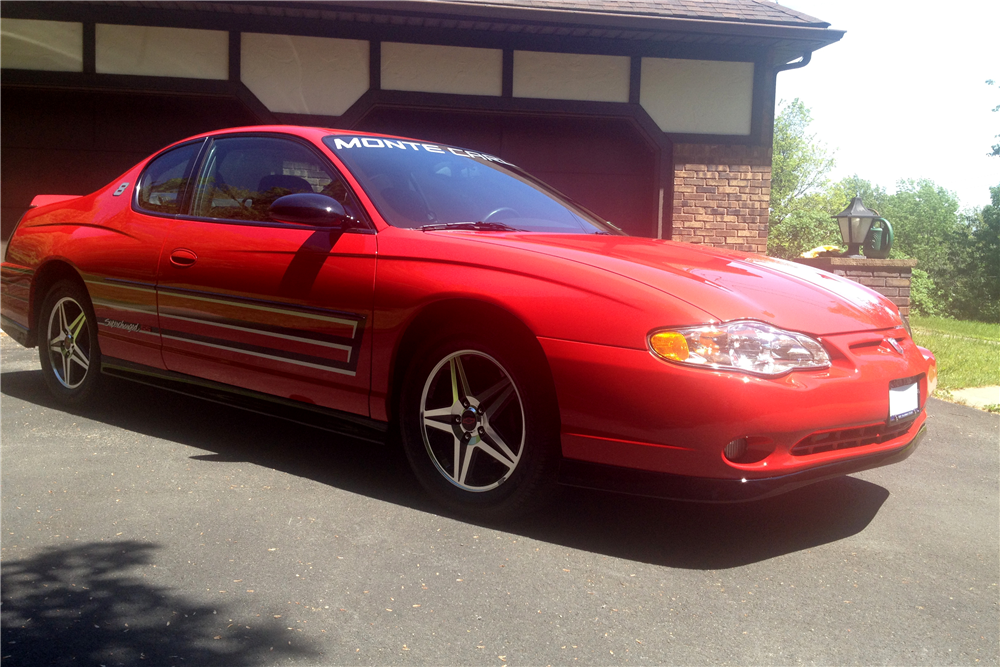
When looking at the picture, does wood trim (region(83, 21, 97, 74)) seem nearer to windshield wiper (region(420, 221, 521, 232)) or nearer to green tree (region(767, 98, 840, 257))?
windshield wiper (region(420, 221, 521, 232))

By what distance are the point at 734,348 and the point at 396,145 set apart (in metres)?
2.18

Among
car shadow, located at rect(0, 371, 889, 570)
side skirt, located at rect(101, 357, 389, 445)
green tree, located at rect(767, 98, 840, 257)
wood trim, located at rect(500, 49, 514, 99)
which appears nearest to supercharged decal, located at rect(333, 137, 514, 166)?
side skirt, located at rect(101, 357, 389, 445)

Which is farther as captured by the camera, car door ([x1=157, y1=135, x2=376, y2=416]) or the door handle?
the door handle

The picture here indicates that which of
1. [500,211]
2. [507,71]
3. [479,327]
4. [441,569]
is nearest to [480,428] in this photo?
[479,327]

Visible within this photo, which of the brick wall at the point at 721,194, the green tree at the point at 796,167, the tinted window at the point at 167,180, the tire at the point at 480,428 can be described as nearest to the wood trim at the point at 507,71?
the brick wall at the point at 721,194

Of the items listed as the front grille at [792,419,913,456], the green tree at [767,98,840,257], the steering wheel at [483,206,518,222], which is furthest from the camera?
the green tree at [767,98,840,257]

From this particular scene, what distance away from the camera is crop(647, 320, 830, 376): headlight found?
2.95m

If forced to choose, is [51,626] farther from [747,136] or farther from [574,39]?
[747,136]

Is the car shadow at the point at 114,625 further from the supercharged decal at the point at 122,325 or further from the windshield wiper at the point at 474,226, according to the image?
the supercharged decal at the point at 122,325

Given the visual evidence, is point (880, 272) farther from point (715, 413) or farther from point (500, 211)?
point (715, 413)

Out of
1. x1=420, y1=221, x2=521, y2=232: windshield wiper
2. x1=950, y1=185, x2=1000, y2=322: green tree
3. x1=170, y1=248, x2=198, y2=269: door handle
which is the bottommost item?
x1=950, y1=185, x2=1000, y2=322: green tree

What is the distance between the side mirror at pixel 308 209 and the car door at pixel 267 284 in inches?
4.2

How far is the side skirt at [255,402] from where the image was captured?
3803 millimetres

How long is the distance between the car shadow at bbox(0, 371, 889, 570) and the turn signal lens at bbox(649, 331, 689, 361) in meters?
0.74
